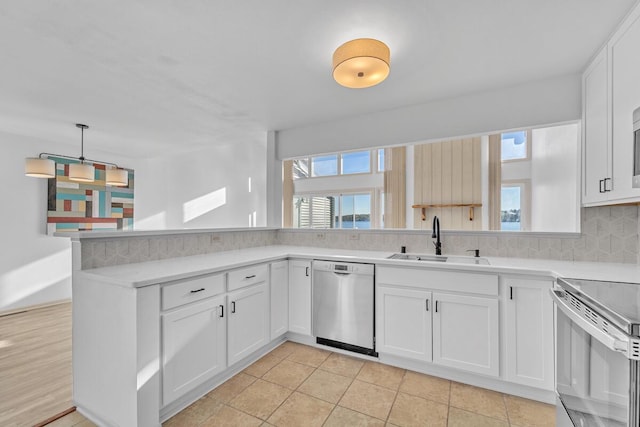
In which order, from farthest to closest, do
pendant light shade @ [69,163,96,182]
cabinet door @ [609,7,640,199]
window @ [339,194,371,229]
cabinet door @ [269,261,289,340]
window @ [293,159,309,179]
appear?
window @ [293,159,309,179] < window @ [339,194,371,229] < pendant light shade @ [69,163,96,182] < cabinet door @ [269,261,289,340] < cabinet door @ [609,7,640,199]

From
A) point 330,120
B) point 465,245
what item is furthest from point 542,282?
point 330,120

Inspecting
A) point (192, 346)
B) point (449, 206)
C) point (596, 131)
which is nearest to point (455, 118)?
point (596, 131)

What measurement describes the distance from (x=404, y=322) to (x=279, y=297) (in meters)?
1.11

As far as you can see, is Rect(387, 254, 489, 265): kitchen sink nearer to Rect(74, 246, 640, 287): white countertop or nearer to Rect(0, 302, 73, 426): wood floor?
Rect(74, 246, 640, 287): white countertop

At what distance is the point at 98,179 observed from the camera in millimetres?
4773

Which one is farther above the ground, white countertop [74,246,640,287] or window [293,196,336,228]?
window [293,196,336,228]

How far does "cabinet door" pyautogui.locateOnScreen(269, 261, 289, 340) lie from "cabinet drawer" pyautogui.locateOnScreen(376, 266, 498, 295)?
34.9 inches

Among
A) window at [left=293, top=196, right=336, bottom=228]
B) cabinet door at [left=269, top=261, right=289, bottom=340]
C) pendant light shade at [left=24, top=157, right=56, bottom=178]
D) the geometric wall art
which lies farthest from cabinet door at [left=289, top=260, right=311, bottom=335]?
window at [left=293, top=196, right=336, bottom=228]

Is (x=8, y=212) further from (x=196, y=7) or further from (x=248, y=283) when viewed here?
(x=196, y=7)

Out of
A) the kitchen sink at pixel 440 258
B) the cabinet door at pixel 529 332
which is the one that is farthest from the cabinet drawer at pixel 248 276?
the cabinet door at pixel 529 332

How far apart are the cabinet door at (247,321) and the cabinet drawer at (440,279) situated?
3.27 feet

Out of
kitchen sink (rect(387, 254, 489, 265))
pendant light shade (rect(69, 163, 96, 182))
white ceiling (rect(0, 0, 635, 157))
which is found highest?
white ceiling (rect(0, 0, 635, 157))

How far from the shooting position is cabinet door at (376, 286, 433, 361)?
2229mm

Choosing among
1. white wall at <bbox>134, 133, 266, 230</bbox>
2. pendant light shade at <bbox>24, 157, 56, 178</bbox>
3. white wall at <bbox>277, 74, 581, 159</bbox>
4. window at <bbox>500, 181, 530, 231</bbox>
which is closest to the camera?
white wall at <bbox>277, 74, 581, 159</bbox>
